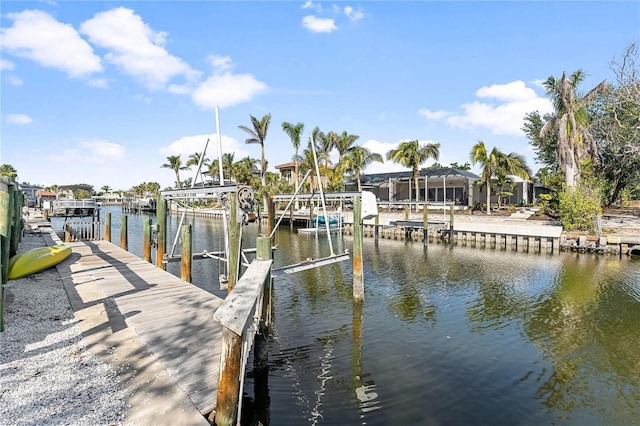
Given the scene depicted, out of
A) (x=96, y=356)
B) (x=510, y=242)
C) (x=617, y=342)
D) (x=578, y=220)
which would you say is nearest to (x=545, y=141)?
(x=578, y=220)

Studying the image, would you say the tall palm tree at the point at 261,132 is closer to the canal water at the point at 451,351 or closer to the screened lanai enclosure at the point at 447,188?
the screened lanai enclosure at the point at 447,188

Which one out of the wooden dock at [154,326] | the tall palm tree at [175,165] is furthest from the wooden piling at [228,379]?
the tall palm tree at [175,165]

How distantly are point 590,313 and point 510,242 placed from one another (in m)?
17.7

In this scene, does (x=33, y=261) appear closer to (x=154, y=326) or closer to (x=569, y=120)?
(x=154, y=326)

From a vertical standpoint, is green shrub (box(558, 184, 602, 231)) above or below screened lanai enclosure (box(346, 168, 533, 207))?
below

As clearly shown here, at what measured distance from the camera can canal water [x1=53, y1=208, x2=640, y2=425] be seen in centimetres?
760

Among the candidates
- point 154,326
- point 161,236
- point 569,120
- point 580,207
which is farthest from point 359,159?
point 154,326

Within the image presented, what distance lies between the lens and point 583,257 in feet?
85.8

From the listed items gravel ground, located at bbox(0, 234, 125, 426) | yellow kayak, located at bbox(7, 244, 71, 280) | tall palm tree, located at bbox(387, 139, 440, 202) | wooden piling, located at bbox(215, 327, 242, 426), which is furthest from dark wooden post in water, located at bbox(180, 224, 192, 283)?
tall palm tree, located at bbox(387, 139, 440, 202)

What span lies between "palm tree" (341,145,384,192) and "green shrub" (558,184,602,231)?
2364 cm

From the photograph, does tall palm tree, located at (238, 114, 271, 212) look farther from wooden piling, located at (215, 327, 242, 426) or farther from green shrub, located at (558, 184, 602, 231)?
wooden piling, located at (215, 327, 242, 426)

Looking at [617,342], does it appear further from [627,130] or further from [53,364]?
[627,130]

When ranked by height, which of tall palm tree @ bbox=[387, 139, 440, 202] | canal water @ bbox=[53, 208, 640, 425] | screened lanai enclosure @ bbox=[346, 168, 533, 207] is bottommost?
canal water @ bbox=[53, 208, 640, 425]

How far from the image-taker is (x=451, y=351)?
10.5 meters
